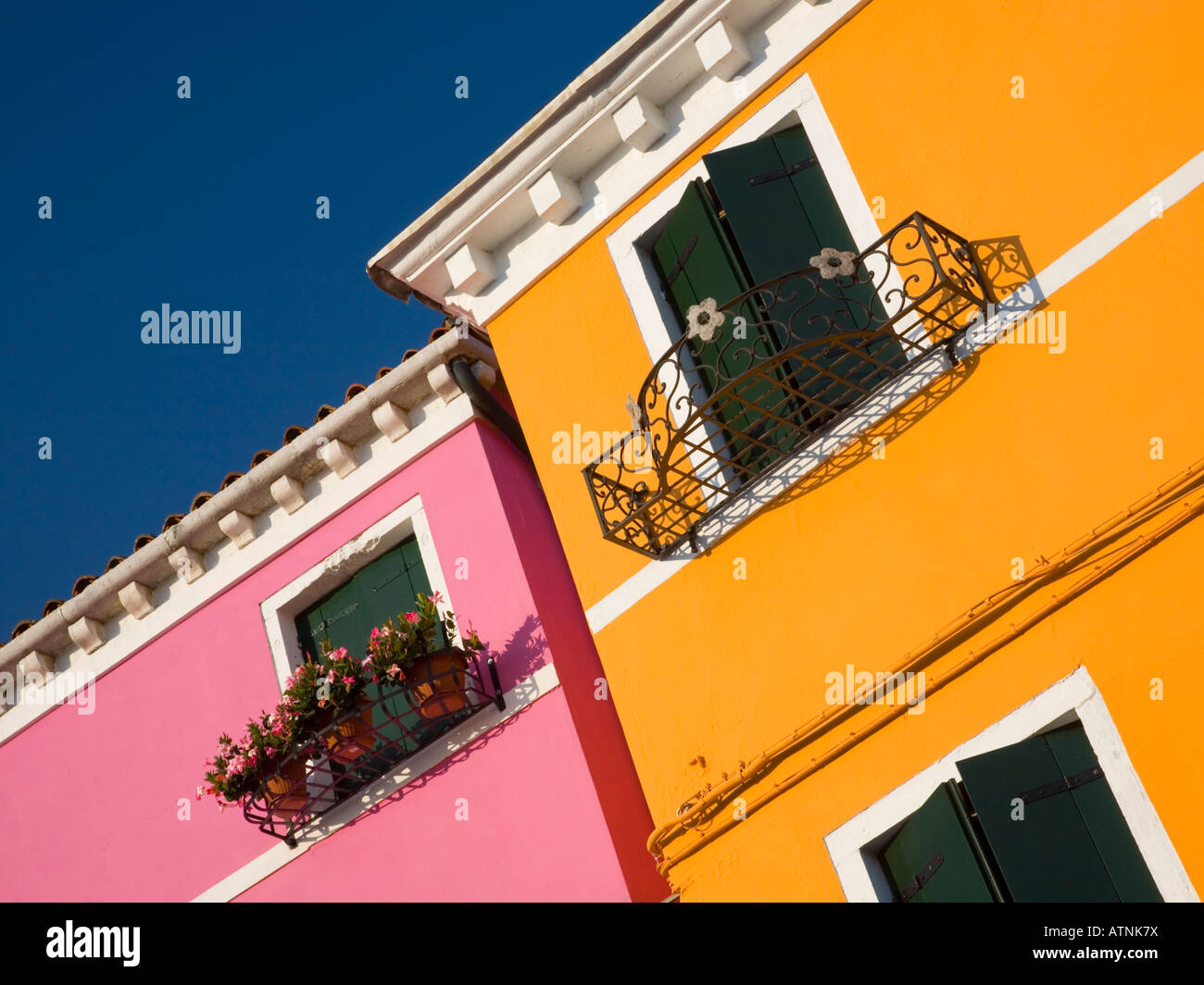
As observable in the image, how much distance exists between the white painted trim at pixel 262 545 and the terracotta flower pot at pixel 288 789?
193 cm

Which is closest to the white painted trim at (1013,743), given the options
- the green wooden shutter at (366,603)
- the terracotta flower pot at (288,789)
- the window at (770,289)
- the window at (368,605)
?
the window at (770,289)

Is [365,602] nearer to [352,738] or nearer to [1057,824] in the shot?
[352,738]

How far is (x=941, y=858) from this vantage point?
20.6ft

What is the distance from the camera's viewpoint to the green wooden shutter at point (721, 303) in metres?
7.46

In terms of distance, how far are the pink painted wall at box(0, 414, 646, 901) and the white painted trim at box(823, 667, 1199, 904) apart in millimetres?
2153

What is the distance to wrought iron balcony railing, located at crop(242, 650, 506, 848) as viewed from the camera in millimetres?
8781

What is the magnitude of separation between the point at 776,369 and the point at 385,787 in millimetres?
3833

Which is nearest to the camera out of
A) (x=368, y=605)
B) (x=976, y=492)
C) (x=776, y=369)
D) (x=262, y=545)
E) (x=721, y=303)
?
(x=976, y=492)

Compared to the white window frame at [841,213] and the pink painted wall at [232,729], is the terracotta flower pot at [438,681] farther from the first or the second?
the white window frame at [841,213]

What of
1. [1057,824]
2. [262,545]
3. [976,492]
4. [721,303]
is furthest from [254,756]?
[1057,824]

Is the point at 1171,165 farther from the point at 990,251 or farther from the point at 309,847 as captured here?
the point at 309,847

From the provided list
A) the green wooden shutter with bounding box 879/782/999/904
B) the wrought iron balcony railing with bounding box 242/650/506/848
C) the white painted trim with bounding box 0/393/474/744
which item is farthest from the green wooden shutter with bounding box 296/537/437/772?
the green wooden shutter with bounding box 879/782/999/904

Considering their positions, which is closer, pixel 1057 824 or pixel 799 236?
pixel 1057 824
